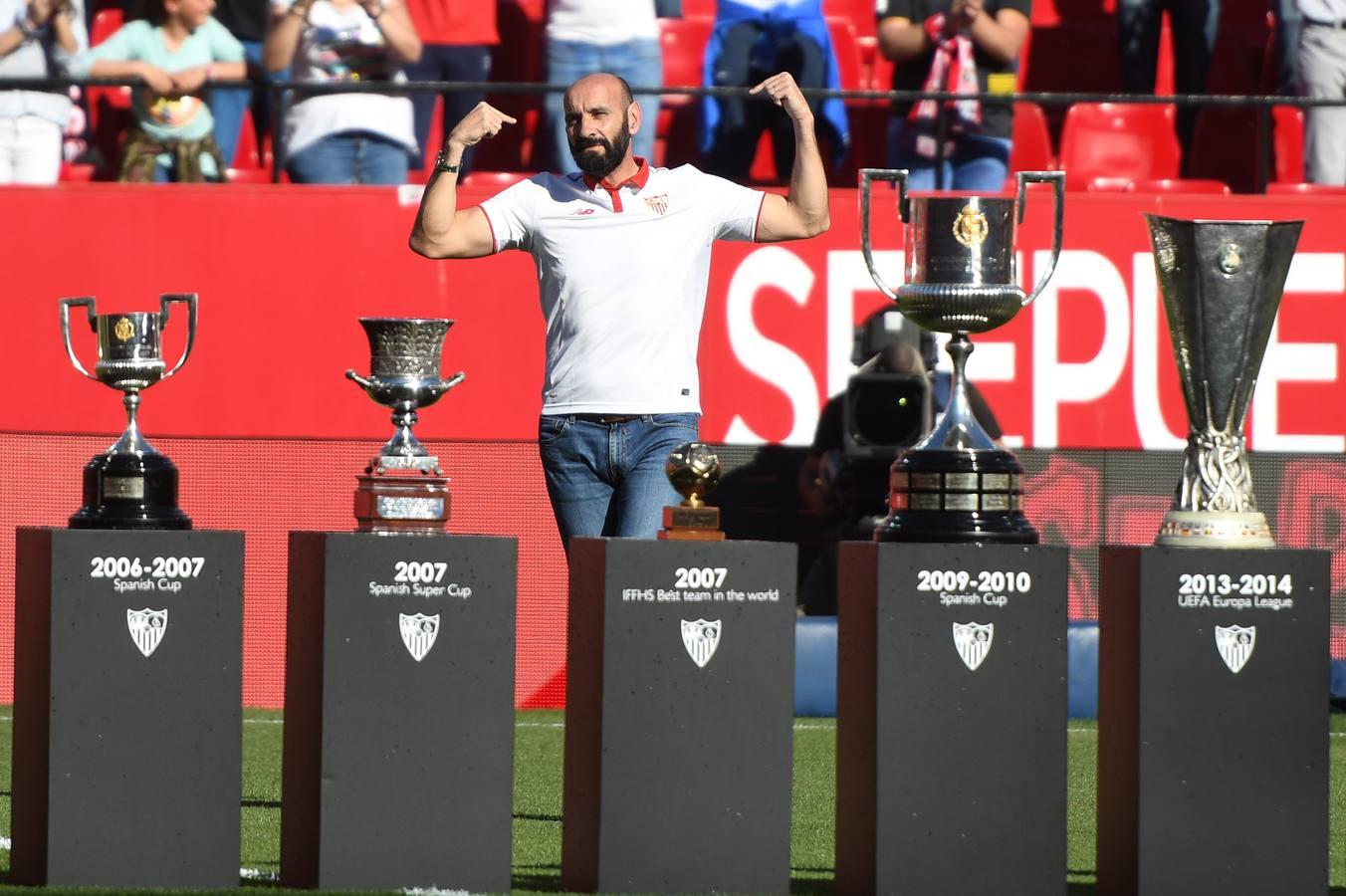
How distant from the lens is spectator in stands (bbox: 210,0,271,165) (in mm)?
9055

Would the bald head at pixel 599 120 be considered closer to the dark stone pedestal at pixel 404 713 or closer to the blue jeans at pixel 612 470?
the blue jeans at pixel 612 470

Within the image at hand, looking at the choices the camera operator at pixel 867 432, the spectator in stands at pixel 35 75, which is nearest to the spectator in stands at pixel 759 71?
the camera operator at pixel 867 432

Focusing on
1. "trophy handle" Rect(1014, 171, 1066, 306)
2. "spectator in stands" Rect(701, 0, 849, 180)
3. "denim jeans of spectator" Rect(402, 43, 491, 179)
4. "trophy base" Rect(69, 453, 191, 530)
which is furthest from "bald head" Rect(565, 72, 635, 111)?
"spectator in stands" Rect(701, 0, 849, 180)

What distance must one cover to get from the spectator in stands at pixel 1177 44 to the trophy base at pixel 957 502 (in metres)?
5.72

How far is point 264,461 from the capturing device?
880cm

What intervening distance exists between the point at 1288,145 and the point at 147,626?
258 inches

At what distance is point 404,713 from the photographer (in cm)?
423

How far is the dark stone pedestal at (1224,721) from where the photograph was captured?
4.23 metres

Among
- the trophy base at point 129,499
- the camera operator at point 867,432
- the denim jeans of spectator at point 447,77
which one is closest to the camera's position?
the trophy base at point 129,499

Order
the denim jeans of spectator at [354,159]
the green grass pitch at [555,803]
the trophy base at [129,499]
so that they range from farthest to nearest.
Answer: the denim jeans of spectator at [354,159], the green grass pitch at [555,803], the trophy base at [129,499]

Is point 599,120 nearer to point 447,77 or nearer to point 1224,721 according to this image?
point 1224,721

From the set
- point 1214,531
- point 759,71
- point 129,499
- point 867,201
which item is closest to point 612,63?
point 759,71

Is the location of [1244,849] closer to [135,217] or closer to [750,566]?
[750,566]

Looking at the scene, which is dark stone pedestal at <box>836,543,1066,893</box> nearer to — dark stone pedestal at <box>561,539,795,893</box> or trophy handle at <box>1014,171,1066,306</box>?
dark stone pedestal at <box>561,539,795,893</box>
